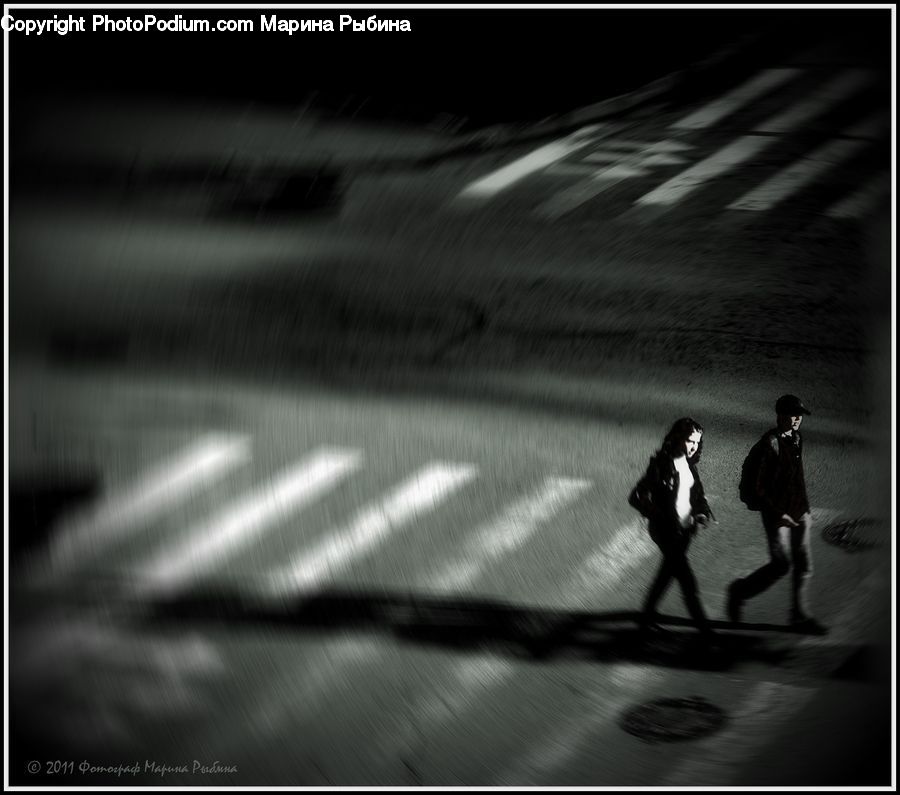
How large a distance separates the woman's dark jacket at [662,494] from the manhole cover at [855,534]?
561mm

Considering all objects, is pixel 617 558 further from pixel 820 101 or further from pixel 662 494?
pixel 820 101

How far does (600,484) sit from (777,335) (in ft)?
4.11

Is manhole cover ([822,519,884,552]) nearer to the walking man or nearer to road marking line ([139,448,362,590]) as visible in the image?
the walking man

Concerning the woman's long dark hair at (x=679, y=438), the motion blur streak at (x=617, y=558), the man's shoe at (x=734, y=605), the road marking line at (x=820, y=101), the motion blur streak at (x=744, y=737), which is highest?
the road marking line at (x=820, y=101)

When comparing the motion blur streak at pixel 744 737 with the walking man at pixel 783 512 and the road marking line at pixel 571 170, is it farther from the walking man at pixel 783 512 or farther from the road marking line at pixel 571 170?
the road marking line at pixel 571 170

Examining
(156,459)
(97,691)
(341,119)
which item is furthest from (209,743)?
(341,119)

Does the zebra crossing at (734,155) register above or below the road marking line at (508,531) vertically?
above

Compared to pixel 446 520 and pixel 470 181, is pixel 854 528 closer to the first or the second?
pixel 446 520

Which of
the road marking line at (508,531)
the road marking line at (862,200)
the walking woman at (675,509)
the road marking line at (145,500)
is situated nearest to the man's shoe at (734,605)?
the walking woman at (675,509)

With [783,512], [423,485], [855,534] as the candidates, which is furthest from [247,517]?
[855,534]

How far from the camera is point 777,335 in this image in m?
3.84

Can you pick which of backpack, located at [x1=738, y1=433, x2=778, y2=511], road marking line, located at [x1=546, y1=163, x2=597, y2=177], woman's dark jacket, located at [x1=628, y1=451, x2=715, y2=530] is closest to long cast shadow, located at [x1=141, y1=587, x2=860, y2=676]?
woman's dark jacket, located at [x1=628, y1=451, x2=715, y2=530]

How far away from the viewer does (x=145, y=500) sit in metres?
3.06

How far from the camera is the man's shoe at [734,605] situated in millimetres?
3418
